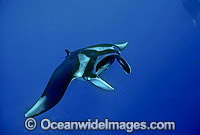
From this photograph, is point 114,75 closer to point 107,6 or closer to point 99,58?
point 99,58

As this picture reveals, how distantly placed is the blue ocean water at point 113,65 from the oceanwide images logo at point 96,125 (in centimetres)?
4

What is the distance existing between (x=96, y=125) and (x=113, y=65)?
0.69 metres

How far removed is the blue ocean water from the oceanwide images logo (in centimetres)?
4

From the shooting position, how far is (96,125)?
7.54 feet

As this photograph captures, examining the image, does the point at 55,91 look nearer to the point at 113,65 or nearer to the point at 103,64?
the point at 103,64

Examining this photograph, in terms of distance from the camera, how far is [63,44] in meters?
2.37

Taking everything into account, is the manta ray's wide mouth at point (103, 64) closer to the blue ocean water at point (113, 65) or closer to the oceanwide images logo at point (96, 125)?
the blue ocean water at point (113, 65)
